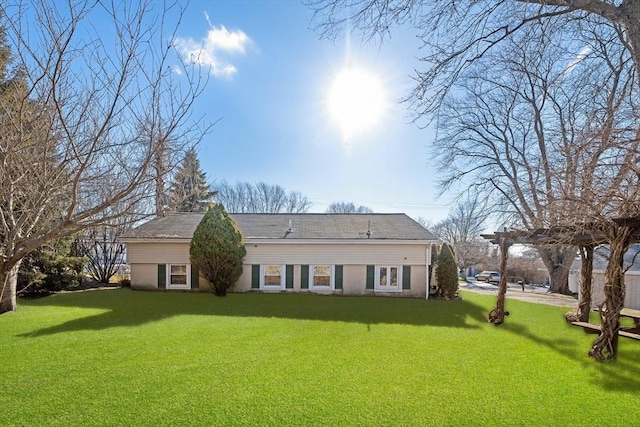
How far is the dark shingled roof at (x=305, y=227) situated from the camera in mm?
14742

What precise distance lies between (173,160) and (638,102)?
8721 mm

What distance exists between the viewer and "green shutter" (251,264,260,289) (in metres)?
14.7

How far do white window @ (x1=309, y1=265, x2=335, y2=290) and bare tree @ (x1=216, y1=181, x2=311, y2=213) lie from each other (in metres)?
27.0

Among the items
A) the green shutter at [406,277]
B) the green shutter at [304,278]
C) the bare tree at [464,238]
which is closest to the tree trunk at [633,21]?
the green shutter at [406,277]

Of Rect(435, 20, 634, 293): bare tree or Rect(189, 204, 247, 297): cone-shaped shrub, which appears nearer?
Rect(435, 20, 634, 293): bare tree

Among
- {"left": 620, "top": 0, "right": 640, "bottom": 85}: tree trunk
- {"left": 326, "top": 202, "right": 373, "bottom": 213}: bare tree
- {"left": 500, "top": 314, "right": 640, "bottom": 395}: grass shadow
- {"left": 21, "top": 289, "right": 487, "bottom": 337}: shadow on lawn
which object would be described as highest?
{"left": 620, "top": 0, "right": 640, "bottom": 85}: tree trunk

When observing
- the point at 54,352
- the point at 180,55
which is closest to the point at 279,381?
the point at 54,352

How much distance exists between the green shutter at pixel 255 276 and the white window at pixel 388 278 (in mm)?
5134

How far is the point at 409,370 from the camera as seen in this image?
5410 mm

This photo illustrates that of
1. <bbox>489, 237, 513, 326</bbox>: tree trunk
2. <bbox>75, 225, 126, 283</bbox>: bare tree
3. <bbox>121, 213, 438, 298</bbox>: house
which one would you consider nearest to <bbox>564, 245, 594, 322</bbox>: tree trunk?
<bbox>489, 237, 513, 326</bbox>: tree trunk

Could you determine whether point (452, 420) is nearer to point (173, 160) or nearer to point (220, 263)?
point (173, 160)

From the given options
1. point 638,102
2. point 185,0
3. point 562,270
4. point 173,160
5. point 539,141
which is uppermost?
point 539,141

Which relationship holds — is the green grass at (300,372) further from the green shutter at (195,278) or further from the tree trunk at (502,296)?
the green shutter at (195,278)

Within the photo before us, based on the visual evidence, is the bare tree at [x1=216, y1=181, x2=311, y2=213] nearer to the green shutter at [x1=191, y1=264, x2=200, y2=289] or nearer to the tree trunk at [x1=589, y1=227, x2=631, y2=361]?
the green shutter at [x1=191, y1=264, x2=200, y2=289]
